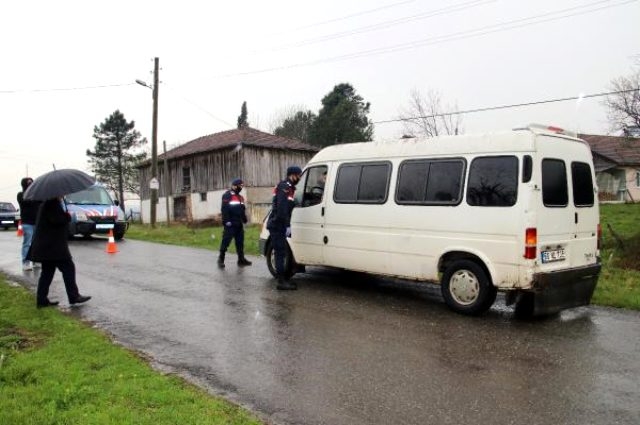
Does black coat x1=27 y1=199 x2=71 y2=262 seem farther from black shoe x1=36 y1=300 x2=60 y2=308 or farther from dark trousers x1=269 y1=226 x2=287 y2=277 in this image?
dark trousers x1=269 y1=226 x2=287 y2=277

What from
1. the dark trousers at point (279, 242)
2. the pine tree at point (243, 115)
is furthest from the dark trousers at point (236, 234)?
the pine tree at point (243, 115)

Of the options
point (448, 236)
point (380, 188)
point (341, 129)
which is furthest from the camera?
point (341, 129)

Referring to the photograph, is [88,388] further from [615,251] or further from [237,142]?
[237,142]

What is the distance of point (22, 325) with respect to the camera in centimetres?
659

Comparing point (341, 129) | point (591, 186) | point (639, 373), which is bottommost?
point (639, 373)

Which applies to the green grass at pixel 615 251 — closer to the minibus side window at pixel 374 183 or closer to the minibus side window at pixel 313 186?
the minibus side window at pixel 374 183

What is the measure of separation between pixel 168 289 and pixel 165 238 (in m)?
10.9

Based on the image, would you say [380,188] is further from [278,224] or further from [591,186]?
[591,186]

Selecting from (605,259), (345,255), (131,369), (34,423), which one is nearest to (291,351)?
(131,369)

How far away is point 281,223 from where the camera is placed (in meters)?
8.86

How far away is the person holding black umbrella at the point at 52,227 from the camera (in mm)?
7016

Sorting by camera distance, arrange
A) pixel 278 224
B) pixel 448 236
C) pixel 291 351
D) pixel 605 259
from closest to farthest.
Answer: pixel 291 351 → pixel 448 236 → pixel 278 224 → pixel 605 259

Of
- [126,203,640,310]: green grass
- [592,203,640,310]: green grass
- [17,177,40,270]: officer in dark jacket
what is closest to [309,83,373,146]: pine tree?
[126,203,640,310]: green grass

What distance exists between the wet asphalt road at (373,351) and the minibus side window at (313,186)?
4.74ft
